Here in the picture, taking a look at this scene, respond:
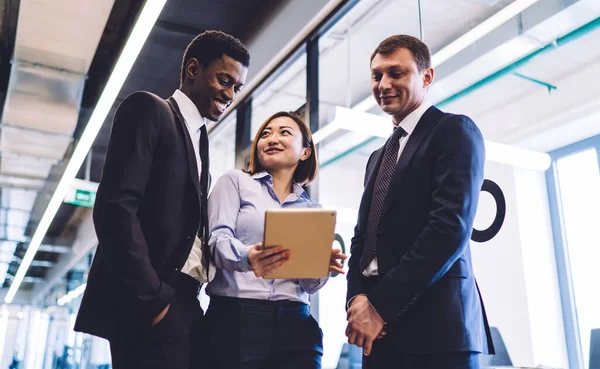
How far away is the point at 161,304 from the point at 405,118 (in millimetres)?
894

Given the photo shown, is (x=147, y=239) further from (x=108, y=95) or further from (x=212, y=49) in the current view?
(x=108, y=95)

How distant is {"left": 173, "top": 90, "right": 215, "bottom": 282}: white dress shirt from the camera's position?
1411 mm

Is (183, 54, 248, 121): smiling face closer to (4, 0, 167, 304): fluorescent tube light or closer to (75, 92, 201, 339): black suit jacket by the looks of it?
(75, 92, 201, 339): black suit jacket

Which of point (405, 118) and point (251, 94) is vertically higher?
point (251, 94)

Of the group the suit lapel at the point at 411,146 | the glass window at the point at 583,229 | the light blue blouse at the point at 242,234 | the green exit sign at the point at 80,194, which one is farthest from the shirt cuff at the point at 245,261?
the green exit sign at the point at 80,194

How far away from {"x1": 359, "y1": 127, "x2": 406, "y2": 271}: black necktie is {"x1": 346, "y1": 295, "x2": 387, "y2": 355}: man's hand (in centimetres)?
15

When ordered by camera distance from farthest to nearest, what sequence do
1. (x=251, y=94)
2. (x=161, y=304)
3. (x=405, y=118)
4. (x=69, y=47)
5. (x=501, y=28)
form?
(x=251, y=94) → (x=69, y=47) → (x=501, y=28) → (x=405, y=118) → (x=161, y=304)

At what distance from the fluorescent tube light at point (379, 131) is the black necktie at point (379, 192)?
5.72ft

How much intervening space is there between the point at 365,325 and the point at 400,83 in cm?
73

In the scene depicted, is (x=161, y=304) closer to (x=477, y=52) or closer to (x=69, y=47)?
(x=477, y=52)

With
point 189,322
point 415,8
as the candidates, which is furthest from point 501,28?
point 189,322

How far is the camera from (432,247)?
4.26ft

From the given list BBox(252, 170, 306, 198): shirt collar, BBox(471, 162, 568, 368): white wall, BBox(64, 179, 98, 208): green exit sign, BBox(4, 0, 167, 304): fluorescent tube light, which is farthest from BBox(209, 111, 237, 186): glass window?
BBox(252, 170, 306, 198): shirt collar

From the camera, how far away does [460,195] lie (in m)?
1.35
